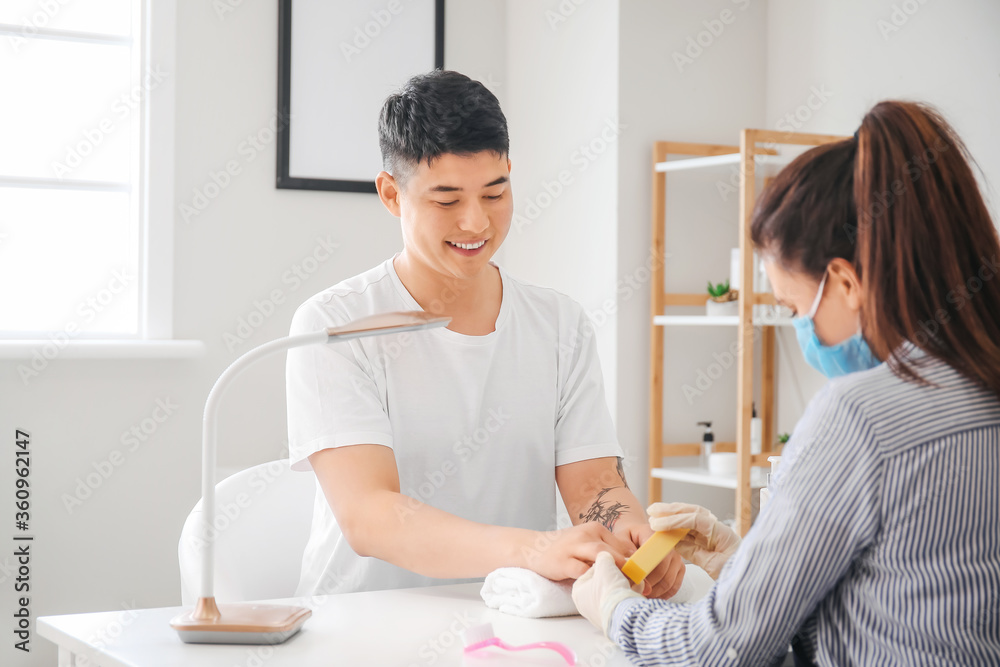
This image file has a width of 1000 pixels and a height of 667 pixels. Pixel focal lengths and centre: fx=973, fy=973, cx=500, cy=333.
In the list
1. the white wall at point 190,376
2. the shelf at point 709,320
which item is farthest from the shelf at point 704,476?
the white wall at point 190,376

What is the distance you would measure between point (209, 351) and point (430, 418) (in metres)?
1.50

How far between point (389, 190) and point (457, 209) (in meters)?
0.15

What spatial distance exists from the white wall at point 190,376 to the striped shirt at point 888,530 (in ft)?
7.43

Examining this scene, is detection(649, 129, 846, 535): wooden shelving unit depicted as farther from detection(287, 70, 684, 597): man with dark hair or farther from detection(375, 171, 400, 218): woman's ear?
detection(375, 171, 400, 218): woman's ear

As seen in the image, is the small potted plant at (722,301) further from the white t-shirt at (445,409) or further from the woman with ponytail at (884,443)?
the woman with ponytail at (884,443)

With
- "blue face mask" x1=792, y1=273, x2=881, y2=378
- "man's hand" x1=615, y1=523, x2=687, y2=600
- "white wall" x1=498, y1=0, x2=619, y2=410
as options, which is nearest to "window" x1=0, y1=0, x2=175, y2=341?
"white wall" x1=498, y1=0, x2=619, y2=410

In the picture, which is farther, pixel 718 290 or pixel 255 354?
pixel 718 290

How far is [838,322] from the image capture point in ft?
3.08

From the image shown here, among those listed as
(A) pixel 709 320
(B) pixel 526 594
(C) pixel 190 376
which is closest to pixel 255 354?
(B) pixel 526 594

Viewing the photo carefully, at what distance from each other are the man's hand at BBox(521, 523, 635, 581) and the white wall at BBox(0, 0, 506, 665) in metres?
1.79

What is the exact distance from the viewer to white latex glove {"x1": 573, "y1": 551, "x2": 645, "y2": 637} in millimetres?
1061

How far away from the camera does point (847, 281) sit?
91 centimetres

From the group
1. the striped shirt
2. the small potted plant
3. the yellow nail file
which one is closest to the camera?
the striped shirt

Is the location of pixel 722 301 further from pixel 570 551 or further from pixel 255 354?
pixel 255 354
